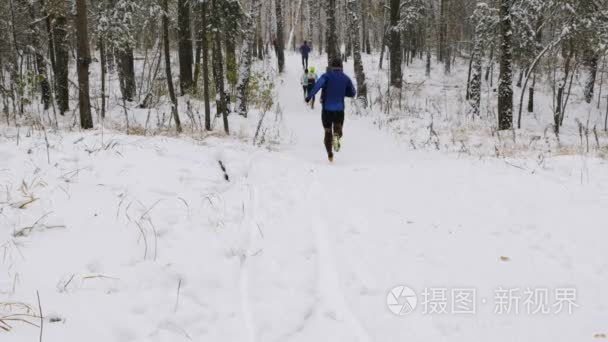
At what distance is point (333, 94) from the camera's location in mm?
9094

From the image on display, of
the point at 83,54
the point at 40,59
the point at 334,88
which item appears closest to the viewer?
the point at 334,88

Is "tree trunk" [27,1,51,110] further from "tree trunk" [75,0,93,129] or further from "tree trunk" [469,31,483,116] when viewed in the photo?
"tree trunk" [469,31,483,116]

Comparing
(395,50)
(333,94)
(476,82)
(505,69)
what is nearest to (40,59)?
(333,94)

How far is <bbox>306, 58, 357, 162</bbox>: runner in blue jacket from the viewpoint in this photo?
8922mm

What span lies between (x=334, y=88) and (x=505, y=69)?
25.8ft

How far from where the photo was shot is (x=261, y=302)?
3498 millimetres

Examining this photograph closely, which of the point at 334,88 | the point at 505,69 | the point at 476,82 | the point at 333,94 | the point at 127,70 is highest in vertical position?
the point at 127,70

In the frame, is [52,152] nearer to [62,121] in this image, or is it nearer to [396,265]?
[396,265]

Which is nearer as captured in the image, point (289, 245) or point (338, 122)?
point (289, 245)

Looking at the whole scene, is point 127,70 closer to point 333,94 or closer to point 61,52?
point 61,52

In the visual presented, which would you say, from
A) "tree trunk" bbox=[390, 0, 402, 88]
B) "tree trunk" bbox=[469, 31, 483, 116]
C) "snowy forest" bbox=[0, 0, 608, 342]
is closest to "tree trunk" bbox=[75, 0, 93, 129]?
"snowy forest" bbox=[0, 0, 608, 342]

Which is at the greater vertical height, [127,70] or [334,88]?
[127,70]

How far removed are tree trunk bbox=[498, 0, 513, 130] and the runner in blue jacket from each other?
7.36 metres

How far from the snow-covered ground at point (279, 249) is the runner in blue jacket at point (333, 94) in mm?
2345
